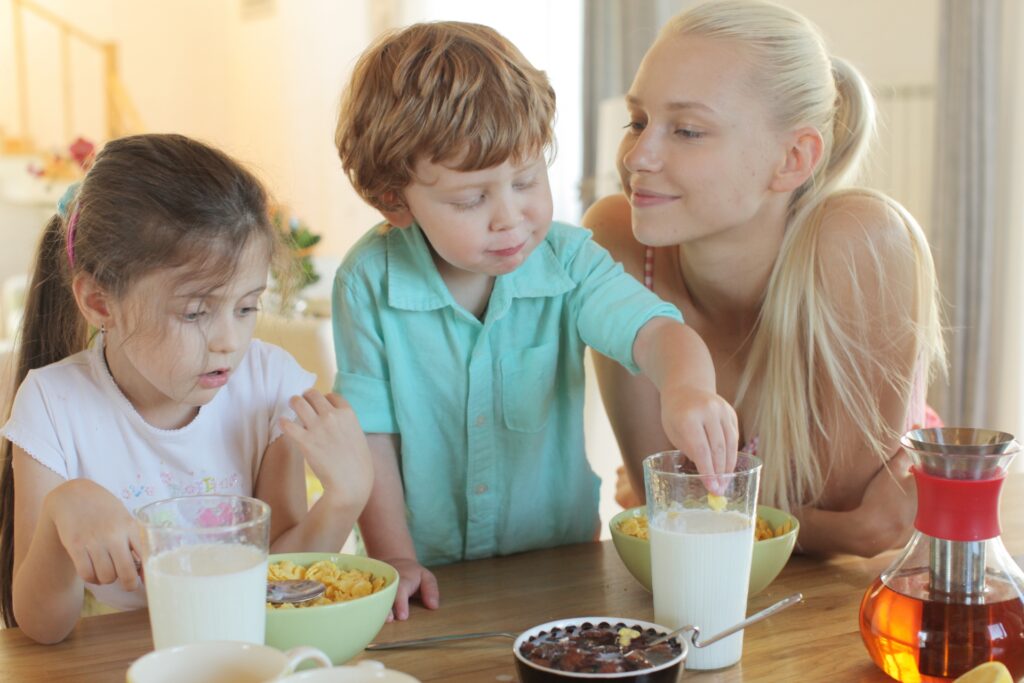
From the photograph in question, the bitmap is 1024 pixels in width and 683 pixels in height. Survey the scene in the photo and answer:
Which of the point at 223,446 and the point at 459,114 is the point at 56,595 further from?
the point at 459,114

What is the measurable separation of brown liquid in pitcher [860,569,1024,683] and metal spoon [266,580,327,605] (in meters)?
0.49

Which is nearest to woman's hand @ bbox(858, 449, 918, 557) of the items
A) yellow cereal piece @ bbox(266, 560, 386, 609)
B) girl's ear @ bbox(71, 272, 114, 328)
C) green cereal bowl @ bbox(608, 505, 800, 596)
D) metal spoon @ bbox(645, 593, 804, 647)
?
green cereal bowl @ bbox(608, 505, 800, 596)

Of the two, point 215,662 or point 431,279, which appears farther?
point 431,279

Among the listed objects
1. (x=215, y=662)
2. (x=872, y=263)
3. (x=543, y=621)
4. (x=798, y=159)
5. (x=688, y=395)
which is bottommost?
(x=543, y=621)

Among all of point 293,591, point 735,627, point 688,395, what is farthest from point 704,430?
point 293,591

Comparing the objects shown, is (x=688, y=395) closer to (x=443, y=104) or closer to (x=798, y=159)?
(x=443, y=104)

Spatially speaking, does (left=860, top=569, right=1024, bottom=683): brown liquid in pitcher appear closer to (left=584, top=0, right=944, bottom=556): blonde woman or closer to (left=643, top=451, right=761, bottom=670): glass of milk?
(left=643, top=451, right=761, bottom=670): glass of milk

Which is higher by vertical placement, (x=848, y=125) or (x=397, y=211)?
(x=848, y=125)

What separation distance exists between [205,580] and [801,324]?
0.89 meters

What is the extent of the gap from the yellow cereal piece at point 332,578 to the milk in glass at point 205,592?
166mm

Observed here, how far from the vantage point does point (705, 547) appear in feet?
3.13

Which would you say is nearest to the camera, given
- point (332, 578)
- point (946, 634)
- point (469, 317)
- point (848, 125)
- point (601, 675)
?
point (601, 675)

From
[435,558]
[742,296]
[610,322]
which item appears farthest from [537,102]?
[435,558]

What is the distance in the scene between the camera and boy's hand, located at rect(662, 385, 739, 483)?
102 cm
